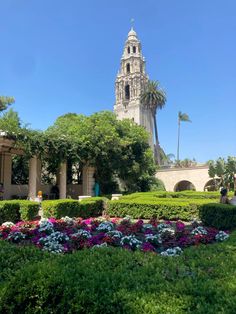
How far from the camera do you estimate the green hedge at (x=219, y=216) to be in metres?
10.4

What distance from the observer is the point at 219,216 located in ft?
35.2

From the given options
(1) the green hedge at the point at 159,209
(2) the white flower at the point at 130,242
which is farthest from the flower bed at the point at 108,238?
(1) the green hedge at the point at 159,209

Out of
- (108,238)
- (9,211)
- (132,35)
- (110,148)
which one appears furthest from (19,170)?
(132,35)

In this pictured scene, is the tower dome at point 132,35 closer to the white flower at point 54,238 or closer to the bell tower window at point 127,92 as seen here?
the bell tower window at point 127,92

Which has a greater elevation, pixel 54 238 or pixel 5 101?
pixel 5 101

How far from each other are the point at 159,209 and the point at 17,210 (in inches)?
213

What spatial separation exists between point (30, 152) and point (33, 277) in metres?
15.9

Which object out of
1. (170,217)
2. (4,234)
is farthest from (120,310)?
(170,217)

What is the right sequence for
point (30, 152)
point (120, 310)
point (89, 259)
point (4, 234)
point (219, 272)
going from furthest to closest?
point (30, 152) < point (4, 234) < point (89, 259) < point (219, 272) < point (120, 310)

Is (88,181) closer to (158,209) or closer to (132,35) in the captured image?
(158,209)

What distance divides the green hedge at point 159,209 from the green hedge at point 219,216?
77 cm

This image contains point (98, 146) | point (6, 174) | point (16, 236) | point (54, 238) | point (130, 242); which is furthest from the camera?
point (98, 146)

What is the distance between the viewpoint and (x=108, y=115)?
26875 mm

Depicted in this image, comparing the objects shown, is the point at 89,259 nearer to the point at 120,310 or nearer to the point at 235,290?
the point at 120,310
